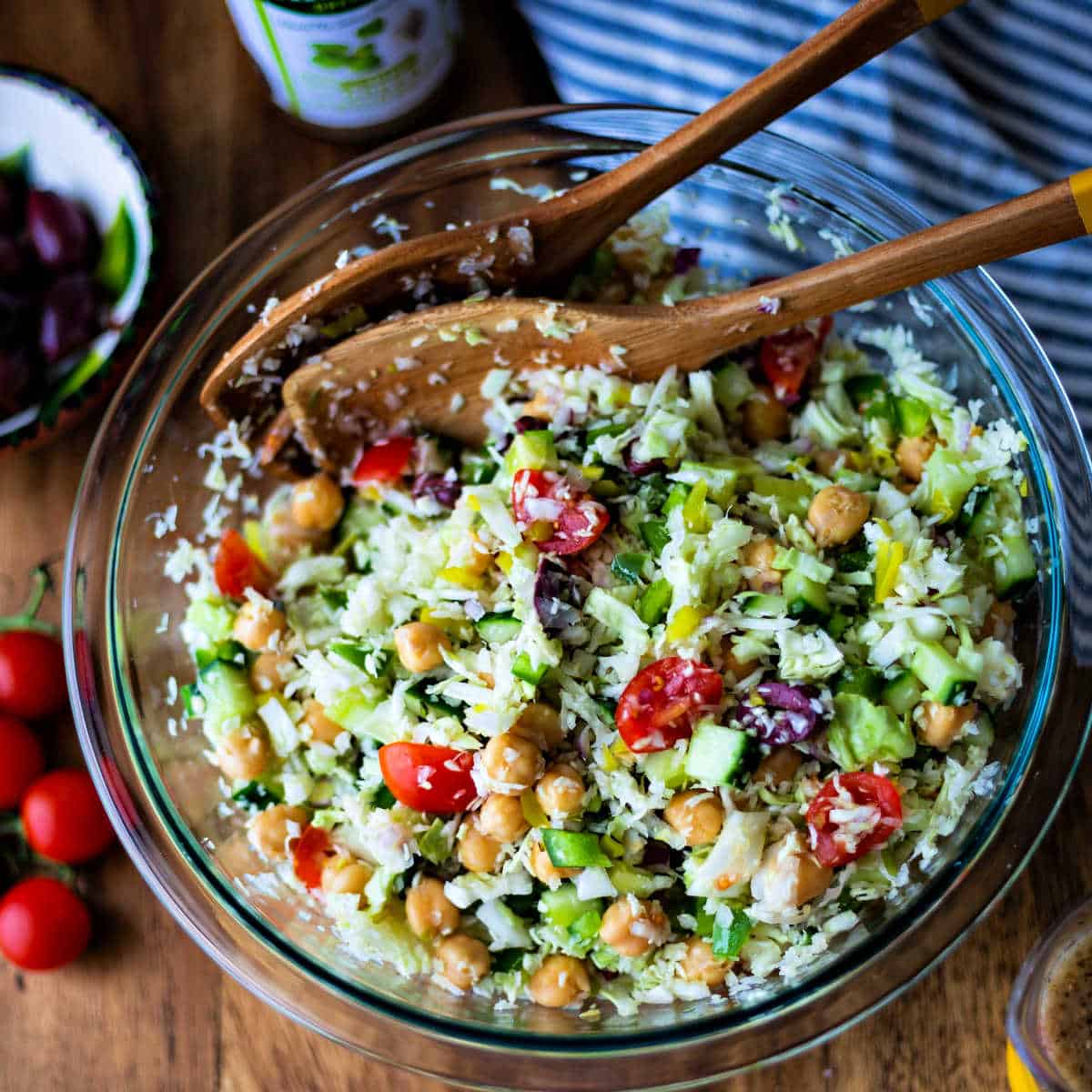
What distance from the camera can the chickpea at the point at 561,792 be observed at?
2027 millimetres

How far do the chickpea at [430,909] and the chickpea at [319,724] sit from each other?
0.33 m

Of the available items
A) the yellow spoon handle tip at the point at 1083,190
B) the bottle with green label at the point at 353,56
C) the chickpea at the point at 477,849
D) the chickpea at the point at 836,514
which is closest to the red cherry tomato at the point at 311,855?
the chickpea at the point at 477,849

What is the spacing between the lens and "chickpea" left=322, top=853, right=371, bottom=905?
2.19m

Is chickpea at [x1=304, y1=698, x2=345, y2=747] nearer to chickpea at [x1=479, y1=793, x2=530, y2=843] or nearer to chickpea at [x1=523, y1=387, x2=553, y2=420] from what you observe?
chickpea at [x1=479, y1=793, x2=530, y2=843]

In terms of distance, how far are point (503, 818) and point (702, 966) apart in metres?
0.45

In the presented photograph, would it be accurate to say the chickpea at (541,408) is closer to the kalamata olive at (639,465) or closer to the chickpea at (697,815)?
the kalamata olive at (639,465)

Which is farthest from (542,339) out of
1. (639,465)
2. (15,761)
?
(15,761)

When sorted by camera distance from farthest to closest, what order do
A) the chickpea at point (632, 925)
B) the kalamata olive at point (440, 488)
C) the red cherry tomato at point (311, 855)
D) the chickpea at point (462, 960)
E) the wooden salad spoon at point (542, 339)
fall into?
the kalamata olive at point (440, 488)
the red cherry tomato at point (311, 855)
the chickpea at point (462, 960)
the chickpea at point (632, 925)
the wooden salad spoon at point (542, 339)

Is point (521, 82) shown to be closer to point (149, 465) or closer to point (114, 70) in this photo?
point (114, 70)

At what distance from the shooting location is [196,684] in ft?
8.08

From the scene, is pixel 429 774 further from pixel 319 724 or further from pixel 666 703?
pixel 666 703

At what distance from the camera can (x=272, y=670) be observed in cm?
235

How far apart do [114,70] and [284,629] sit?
146 cm

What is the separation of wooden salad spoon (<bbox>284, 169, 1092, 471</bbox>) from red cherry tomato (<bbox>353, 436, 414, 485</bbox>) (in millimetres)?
28
